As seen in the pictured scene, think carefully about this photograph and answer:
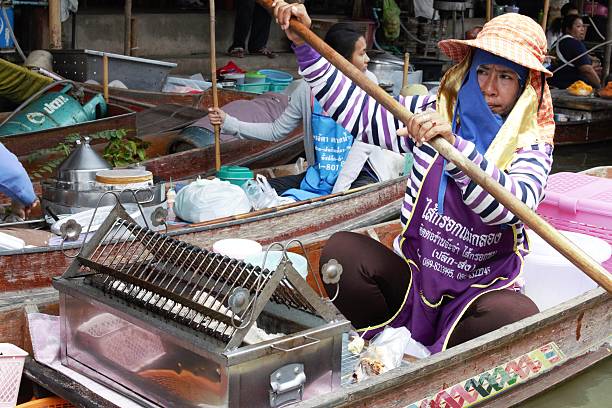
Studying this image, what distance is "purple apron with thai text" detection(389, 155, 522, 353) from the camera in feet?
11.1

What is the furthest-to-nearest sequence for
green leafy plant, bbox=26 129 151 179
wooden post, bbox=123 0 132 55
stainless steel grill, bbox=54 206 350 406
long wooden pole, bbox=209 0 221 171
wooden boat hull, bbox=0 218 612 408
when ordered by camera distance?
wooden post, bbox=123 0 132 55 → green leafy plant, bbox=26 129 151 179 → long wooden pole, bbox=209 0 221 171 → wooden boat hull, bbox=0 218 612 408 → stainless steel grill, bbox=54 206 350 406

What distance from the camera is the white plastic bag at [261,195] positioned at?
514cm

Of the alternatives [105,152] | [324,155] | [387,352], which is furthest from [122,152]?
[387,352]

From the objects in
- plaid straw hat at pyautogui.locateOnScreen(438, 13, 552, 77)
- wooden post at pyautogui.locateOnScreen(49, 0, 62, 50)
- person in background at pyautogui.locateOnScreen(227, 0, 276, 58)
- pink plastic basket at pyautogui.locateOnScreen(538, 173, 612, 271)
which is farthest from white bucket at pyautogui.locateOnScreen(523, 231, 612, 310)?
person in background at pyautogui.locateOnScreen(227, 0, 276, 58)

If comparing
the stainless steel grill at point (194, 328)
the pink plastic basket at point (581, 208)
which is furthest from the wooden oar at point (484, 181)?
the pink plastic basket at point (581, 208)

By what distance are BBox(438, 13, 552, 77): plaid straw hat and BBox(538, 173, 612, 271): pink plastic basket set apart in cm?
155

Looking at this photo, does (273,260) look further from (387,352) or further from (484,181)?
(484,181)

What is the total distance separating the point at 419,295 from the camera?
11.8 feet

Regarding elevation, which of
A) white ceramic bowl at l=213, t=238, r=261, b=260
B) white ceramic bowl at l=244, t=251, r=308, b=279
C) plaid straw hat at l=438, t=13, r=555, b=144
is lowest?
white ceramic bowl at l=244, t=251, r=308, b=279

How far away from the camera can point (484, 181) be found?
2934mm

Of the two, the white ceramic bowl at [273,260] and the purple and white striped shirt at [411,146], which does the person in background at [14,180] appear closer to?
the white ceramic bowl at [273,260]

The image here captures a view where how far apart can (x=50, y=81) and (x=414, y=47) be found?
7.07m

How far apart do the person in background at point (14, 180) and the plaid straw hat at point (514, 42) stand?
5.80 feet

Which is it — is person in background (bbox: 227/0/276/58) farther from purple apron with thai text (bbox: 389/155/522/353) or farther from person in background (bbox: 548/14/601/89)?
purple apron with thai text (bbox: 389/155/522/353)
